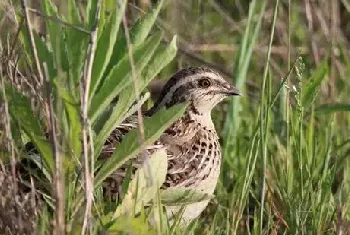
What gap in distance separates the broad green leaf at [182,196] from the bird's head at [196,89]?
0.97m

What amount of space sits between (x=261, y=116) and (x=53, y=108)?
2.74ft

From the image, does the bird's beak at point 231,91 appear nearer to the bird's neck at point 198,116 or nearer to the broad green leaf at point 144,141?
the bird's neck at point 198,116

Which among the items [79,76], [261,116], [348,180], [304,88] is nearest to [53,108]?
[79,76]

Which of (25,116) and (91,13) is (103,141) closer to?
(25,116)

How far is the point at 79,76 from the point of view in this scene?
3760 mm

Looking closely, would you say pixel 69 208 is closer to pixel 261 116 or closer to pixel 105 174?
pixel 105 174

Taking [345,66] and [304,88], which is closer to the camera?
[304,88]

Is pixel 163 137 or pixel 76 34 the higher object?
pixel 76 34

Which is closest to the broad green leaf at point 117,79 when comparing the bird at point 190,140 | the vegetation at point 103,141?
the vegetation at point 103,141

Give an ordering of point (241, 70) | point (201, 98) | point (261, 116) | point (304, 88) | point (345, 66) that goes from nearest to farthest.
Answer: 1. point (261, 116)
2. point (304, 88)
3. point (201, 98)
4. point (241, 70)
5. point (345, 66)

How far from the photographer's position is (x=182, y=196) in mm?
4203

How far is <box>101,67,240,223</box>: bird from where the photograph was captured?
452 centimetres

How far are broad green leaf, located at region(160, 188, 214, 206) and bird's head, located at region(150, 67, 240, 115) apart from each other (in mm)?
970

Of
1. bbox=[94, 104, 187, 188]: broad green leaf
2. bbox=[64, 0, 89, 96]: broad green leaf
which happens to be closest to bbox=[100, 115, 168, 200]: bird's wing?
bbox=[94, 104, 187, 188]: broad green leaf
